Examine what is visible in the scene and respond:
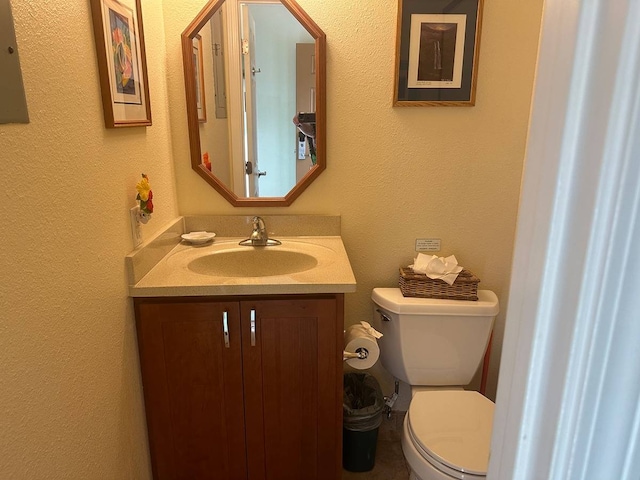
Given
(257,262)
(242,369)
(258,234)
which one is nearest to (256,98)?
(258,234)

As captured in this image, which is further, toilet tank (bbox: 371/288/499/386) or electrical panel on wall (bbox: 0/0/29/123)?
toilet tank (bbox: 371/288/499/386)

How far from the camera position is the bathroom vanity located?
1.41m

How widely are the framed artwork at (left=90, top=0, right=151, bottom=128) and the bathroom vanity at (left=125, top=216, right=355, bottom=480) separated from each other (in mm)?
426

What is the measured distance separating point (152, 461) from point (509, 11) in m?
2.07

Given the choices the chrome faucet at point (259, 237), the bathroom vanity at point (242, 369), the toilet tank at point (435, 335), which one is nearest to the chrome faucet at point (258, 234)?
the chrome faucet at point (259, 237)

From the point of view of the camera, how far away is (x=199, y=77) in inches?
68.7

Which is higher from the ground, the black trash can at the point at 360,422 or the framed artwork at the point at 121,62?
the framed artwork at the point at 121,62

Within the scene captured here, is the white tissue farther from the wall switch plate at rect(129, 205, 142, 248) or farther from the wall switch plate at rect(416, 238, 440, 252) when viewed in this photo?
the wall switch plate at rect(129, 205, 142, 248)

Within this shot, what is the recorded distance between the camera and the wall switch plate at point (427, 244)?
6.27 ft

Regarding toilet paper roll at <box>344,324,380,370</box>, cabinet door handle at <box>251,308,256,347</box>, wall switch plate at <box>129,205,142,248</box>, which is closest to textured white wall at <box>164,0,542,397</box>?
toilet paper roll at <box>344,324,380,370</box>

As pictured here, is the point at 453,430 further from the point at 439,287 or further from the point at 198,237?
the point at 198,237

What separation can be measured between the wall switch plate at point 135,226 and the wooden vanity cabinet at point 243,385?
0.18 metres

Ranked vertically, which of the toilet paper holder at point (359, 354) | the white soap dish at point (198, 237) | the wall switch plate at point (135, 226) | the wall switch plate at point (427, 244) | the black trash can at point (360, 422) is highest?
the wall switch plate at point (135, 226)

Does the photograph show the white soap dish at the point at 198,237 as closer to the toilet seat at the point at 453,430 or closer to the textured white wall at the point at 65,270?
the textured white wall at the point at 65,270
